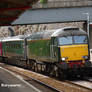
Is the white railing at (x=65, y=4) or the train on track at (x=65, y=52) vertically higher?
the white railing at (x=65, y=4)

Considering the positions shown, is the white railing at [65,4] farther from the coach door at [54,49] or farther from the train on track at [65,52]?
the coach door at [54,49]

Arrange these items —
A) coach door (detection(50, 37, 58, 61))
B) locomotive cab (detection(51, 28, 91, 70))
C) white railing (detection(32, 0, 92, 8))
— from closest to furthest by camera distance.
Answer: locomotive cab (detection(51, 28, 91, 70))
coach door (detection(50, 37, 58, 61))
white railing (detection(32, 0, 92, 8))

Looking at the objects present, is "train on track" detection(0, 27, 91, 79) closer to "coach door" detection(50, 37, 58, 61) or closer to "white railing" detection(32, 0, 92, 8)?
"coach door" detection(50, 37, 58, 61)

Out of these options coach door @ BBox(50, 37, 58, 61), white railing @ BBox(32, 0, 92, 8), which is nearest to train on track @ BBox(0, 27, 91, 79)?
coach door @ BBox(50, 37, 58, 61)

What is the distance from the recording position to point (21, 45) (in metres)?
26.8

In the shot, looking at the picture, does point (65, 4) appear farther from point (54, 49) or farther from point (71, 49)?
point (71, 49)

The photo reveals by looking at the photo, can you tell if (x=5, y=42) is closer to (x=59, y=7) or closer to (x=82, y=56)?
(x=59, y=7)

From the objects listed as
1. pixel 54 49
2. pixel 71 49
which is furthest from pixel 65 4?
pixel 71 49

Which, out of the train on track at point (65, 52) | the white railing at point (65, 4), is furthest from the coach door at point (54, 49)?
the white railing at point (65, 4)

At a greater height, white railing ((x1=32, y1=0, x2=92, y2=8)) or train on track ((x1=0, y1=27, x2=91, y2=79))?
white railing ((x1=32, y1=0, x2=92, y2=8))

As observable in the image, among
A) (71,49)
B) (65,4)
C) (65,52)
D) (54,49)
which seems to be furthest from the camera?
(65,4)

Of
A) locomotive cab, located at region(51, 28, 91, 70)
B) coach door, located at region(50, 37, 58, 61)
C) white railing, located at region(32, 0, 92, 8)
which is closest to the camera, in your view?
locomotive cab, located at region(51, 28, 91, 70)

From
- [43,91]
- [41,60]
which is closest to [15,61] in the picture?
[41,60]

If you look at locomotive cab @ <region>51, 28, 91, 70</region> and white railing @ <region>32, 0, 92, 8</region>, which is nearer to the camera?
locomotive cab @ <region>51, 28, 91, 70</region>
